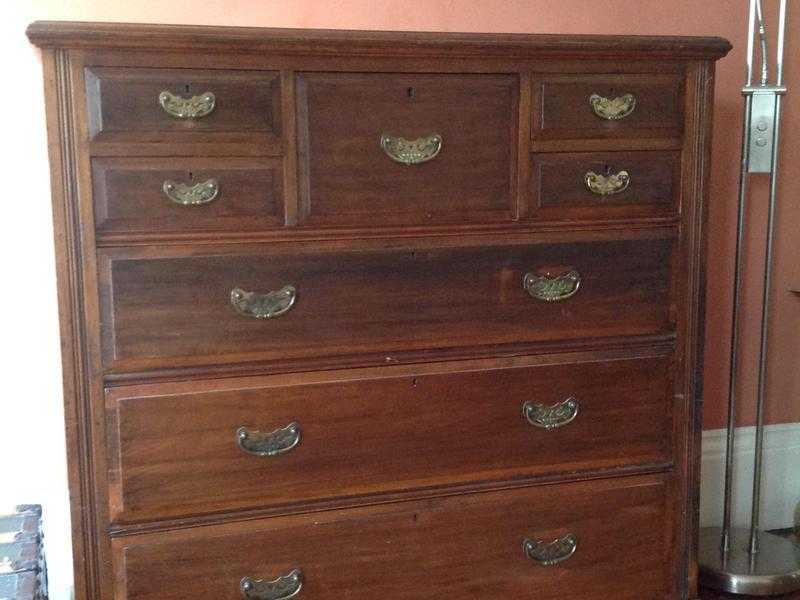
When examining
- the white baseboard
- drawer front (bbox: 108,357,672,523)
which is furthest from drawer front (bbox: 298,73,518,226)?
the white baseboard

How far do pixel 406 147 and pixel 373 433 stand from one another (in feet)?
1.72

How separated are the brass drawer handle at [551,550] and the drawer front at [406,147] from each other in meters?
0.65

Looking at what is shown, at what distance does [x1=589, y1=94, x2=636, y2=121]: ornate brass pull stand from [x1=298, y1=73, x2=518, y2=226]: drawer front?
16 cm

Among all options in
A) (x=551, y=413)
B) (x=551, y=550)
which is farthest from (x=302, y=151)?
(x=551, y=550)

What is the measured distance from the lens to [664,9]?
255 cm

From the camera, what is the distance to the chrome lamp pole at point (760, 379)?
232 cm

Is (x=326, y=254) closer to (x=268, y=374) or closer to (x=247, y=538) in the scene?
(x=268, y=374)

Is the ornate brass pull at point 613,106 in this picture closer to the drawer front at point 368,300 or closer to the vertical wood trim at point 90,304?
the drawer front at point 368,300

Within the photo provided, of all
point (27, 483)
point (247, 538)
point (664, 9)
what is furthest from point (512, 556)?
point (664, 9)

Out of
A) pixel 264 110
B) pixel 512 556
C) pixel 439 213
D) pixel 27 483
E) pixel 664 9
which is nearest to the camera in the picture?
pixel 264 110

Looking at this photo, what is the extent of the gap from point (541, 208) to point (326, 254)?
0.42 metres

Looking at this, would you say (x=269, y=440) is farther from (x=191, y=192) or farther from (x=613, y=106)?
(x=613, y=106)

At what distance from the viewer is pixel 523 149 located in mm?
1846

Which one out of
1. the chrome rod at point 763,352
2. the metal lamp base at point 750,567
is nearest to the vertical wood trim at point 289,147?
the chrome rod at point 763,352
